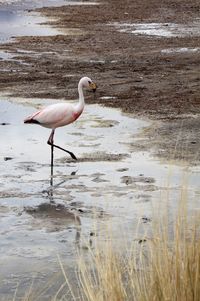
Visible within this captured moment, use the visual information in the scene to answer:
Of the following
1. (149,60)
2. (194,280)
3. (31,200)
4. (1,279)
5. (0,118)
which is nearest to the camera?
(194,280)

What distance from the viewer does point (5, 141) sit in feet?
46.8

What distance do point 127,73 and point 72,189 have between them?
1001 centimetres

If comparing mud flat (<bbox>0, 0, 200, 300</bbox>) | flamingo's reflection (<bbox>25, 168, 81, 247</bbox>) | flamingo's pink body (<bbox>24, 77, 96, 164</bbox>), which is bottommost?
flamingo's reflection (<bbox>25, 168, 81, 247</bbox>)

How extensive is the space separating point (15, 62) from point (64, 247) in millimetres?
14837

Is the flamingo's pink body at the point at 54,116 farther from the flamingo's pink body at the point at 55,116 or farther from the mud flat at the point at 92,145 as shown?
the mud flat at the point at 92,145

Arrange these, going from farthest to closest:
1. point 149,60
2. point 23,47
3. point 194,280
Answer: point 23,47 < point 149,60 < point 194,280

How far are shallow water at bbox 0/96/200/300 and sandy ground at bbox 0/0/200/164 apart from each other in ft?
2.18

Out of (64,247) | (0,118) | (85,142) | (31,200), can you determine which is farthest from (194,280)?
(0,118)

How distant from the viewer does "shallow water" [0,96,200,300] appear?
30.0 feet

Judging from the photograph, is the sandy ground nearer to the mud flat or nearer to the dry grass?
the mud flat

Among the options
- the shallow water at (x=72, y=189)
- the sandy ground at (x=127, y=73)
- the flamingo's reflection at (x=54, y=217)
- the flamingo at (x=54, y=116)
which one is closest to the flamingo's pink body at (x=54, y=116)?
the flamingo at (x=54, y=116)

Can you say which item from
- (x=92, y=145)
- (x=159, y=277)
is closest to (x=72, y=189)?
(x=92, y=145)

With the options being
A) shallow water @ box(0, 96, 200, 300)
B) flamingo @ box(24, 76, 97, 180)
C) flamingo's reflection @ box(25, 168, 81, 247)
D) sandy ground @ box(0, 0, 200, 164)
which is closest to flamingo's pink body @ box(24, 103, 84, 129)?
flamingo @ box(24, 76, 97, 180)

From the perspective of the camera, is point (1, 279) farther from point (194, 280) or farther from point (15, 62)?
point (15, 62)
